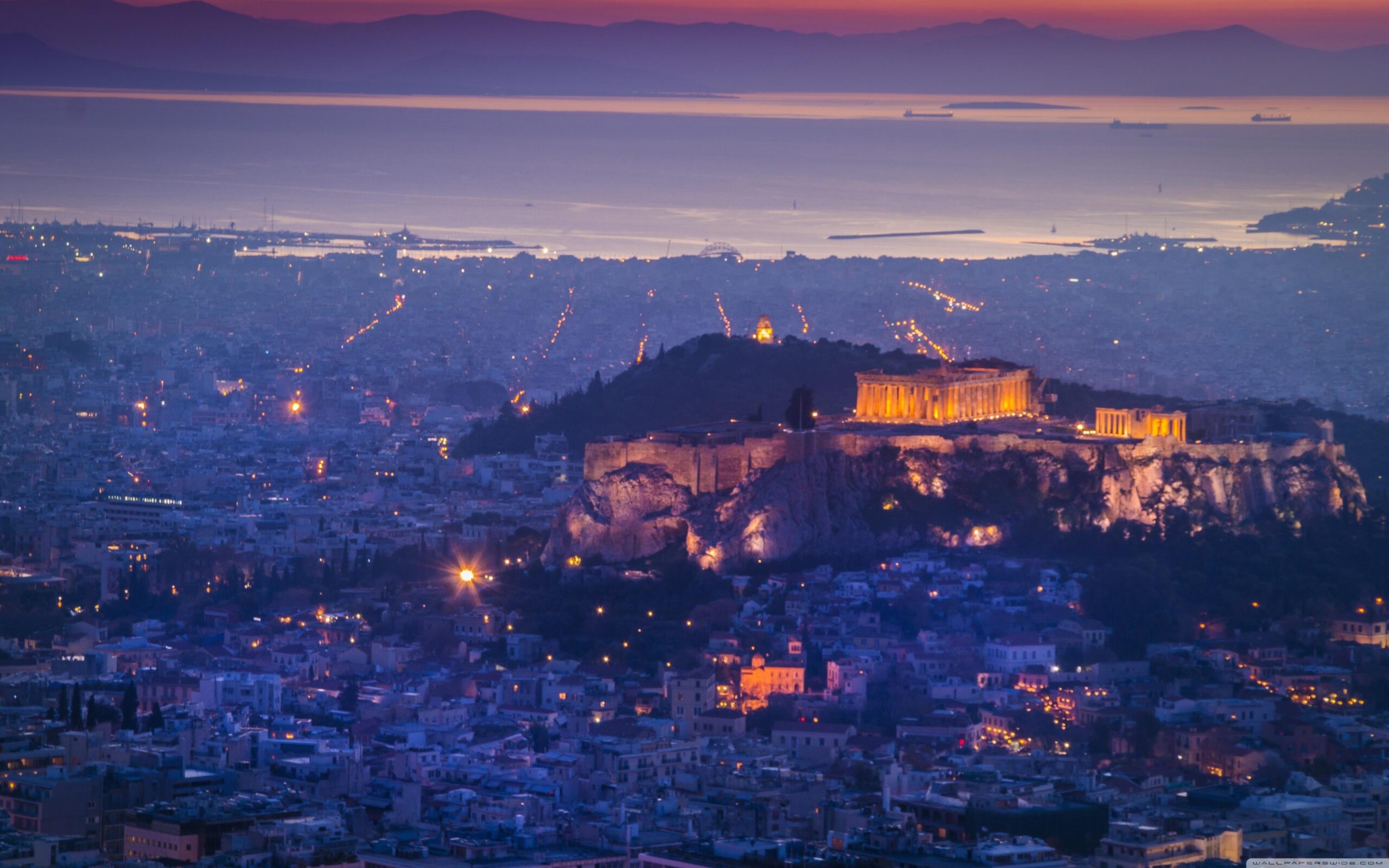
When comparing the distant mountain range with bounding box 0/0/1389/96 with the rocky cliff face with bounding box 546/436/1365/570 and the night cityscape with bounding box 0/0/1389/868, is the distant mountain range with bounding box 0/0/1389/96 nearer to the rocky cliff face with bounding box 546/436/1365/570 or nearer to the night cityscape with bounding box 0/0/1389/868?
the night cityscape with bounding box 0/0/1389/868

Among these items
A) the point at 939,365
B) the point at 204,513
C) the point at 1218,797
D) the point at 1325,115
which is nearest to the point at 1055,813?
the point at 1218,797

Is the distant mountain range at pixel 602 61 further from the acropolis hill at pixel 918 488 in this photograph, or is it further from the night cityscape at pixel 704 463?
the acropolis hill at pixel 918 488

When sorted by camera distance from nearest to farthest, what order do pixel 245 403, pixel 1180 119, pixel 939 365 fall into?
pixel 939 365, pixel 245 403, pixel 1180 119

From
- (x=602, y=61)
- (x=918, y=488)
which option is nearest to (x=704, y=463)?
(x=918, y=488)

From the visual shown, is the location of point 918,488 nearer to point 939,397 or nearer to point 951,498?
point 951,498

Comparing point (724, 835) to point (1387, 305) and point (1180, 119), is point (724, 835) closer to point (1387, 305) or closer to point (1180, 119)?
point (1387, 305)

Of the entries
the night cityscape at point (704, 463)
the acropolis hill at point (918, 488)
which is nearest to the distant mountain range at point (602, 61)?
the night cityscape at point (704, 463)
